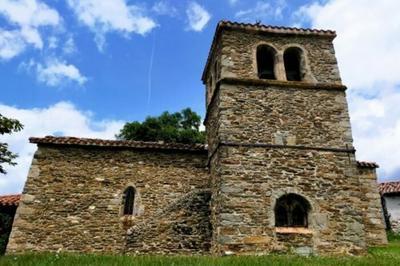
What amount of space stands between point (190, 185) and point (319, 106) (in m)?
5.34

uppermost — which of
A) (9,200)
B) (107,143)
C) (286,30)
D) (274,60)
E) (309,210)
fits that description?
(286,30)

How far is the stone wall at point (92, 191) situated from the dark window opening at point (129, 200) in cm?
19

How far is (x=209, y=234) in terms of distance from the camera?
34.3ft

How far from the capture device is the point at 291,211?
986 centimetres

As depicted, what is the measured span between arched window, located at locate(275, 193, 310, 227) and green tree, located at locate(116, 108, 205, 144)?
1484 cm

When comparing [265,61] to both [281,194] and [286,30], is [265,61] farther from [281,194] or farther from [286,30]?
[281,194]

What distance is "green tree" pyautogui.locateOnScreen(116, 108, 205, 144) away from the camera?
2485 cm

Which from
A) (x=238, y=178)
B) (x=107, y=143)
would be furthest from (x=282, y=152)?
(x=107, y=143)

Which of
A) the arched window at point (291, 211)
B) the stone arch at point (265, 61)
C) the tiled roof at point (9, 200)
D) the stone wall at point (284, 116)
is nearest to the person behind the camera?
the arched window at point (291, 211)

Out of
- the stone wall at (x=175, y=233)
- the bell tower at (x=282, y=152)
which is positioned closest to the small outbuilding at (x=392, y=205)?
the bell tower at (x=282, y=152)

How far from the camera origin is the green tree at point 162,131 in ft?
81.5

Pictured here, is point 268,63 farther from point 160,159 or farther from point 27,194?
point 27,194

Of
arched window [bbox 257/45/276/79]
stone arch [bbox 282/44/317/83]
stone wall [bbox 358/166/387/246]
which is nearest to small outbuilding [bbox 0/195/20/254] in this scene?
arched window [bbox 257/45/276/79]

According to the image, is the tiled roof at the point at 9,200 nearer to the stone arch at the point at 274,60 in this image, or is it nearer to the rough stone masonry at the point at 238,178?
the rough stone masonry at the point at 238,178
